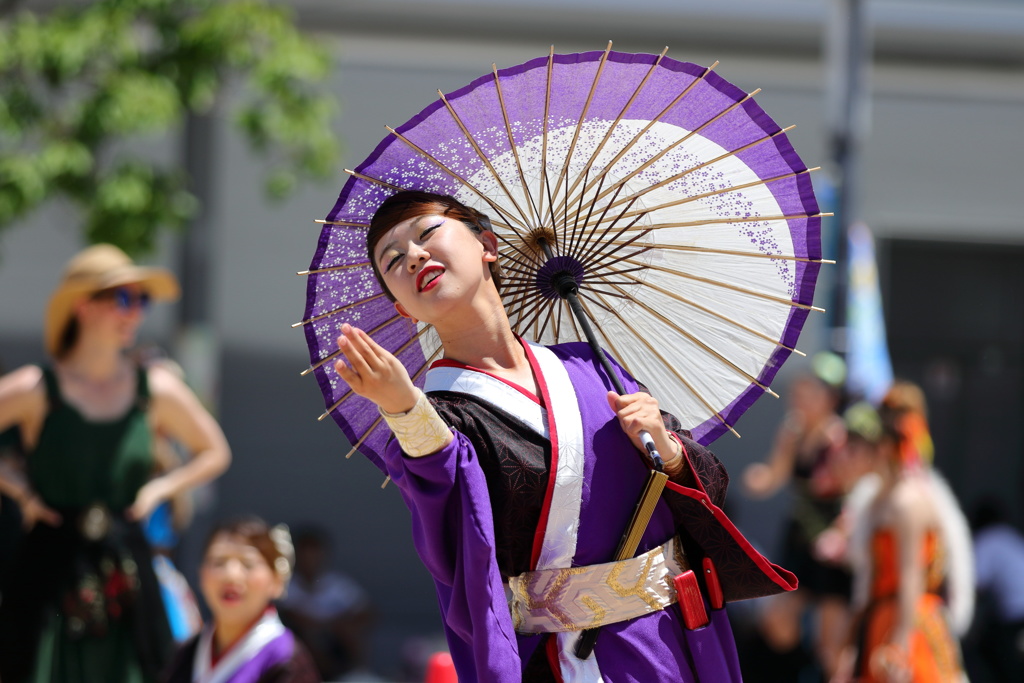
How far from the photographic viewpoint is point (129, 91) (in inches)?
258

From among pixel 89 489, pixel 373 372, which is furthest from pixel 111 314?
pixel 373 372

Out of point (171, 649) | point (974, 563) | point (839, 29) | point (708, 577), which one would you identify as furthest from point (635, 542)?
point (839, 29)

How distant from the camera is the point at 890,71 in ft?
35.1

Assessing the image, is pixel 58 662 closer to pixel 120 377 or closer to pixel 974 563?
pixel 120 377

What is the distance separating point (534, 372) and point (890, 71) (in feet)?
29.8

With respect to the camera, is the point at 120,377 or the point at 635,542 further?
the point at 120,377

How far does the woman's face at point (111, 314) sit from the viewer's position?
4598mm

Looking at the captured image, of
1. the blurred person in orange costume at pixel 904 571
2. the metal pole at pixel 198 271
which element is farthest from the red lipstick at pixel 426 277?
the metal pole at pixel 198 271

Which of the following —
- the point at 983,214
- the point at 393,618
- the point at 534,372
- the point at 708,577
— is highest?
the point at 983,214

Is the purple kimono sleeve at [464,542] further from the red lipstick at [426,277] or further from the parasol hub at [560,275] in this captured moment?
the parasol hub at [560,275]

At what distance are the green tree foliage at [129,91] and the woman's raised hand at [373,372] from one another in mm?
4894

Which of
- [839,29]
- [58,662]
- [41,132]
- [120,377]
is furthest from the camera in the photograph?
[839,29]

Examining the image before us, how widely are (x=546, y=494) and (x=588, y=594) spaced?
201 millimetres

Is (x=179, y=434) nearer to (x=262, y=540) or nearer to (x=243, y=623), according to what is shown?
(x=262, y=540)
